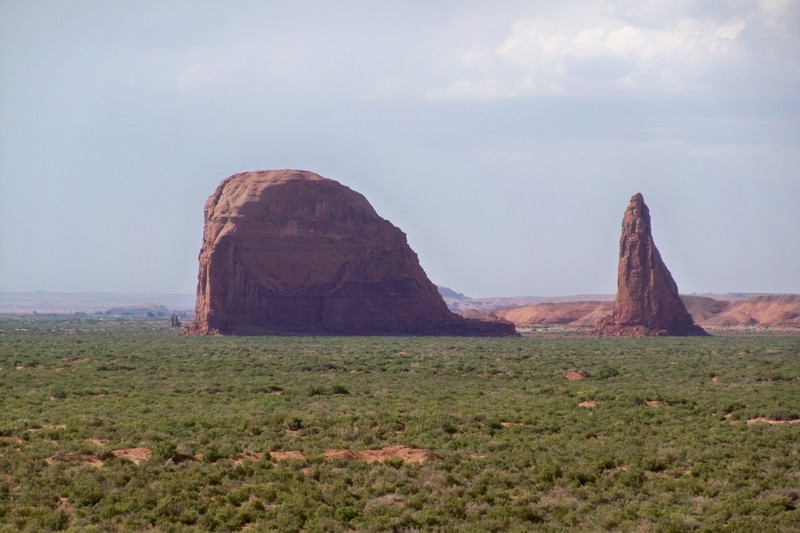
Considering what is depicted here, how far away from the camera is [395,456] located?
1756 cm

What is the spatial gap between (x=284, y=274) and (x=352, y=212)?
8087 mm

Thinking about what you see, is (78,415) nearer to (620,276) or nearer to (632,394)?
(632,394)

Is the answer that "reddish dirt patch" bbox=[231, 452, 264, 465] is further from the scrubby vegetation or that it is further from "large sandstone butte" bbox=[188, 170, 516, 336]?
"large sandstone butte" bbox=[188, 170, 516, 336]

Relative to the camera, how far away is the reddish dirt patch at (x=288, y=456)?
1725cm

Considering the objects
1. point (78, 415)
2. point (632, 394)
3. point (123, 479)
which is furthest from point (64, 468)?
point (632, 394)

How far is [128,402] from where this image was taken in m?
25.2

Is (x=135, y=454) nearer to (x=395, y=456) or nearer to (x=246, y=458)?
(x=246, y=458)

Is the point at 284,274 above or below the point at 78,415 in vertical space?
above

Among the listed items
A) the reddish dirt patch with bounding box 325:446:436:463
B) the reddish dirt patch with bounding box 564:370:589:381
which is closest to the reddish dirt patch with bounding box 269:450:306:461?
the reddish dirt patch with bounding box 325:446:436:463

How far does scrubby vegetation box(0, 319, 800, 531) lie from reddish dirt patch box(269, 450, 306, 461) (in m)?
0.06

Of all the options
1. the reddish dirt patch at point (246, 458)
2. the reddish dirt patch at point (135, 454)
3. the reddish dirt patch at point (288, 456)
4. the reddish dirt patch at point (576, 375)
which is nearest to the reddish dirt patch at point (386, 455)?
the reddish dirt patch at point (288, 456)

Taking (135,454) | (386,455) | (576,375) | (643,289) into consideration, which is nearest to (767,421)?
(386,455)

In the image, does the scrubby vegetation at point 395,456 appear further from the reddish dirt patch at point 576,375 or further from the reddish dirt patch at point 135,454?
the reddish dirt patch at point 576,375

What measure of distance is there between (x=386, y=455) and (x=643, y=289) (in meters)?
59.5
